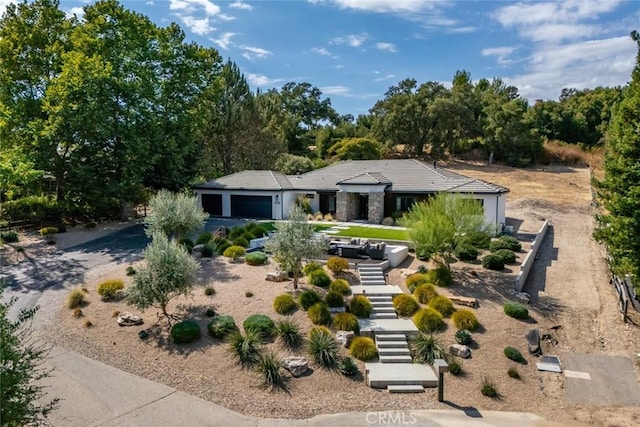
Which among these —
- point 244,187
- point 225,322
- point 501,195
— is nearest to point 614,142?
point 501,195

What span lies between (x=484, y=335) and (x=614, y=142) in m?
9.94

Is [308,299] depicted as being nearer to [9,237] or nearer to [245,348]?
[245,348]

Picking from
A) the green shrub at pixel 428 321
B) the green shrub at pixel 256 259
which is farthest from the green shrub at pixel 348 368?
the green shrub at pixel 256 259

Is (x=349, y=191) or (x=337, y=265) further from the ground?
(x=349, y=191)

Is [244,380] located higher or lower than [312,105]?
lower

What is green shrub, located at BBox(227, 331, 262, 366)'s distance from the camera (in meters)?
13.7

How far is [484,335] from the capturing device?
1600 cm

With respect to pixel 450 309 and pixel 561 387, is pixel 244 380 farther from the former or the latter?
pixel 561 387

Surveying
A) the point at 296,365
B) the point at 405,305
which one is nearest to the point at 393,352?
the point at 405,305

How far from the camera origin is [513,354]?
1484 cm

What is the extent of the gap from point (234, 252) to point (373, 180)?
14.0 m

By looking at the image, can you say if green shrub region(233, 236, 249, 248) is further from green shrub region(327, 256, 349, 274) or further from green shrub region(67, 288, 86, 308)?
green shrub region(67, 288, 86, 308)

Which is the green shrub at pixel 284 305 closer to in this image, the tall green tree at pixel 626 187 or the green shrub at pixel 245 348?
the green shrub at pixel 245 348

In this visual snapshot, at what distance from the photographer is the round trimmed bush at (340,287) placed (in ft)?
60.5
